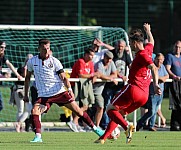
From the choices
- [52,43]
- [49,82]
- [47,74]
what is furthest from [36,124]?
[52,43]

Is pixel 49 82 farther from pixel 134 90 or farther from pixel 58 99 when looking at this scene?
pixel 134 90

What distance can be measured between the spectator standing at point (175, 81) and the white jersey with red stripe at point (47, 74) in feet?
16.9

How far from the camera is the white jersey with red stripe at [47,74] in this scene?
632 inches

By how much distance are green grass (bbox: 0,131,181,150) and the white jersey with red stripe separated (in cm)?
97

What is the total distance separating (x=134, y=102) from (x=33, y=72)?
8.28 feet

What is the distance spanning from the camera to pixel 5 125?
2123 centimetres

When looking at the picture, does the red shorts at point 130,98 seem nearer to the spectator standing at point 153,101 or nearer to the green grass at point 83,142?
the green grass at point 83,142

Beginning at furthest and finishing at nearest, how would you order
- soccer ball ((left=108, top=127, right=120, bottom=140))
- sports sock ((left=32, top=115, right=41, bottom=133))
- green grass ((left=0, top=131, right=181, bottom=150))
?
1. soccer ball ((left=108, top=127, right=120, bottom=140))
2. sports sock ((left=32, top=115, right=41, bottom=133))
3. green grass ((left=0, top=131, right=181, bottom=150))

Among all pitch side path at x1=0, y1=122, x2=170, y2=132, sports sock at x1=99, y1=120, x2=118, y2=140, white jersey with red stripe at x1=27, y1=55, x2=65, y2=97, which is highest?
white jersey with red stripe at x1=27, y1=55, x2=65, y2=97

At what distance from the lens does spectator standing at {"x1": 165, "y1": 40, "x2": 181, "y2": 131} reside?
20562 millimetres

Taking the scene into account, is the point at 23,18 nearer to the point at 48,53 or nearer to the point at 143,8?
the point at 143,8

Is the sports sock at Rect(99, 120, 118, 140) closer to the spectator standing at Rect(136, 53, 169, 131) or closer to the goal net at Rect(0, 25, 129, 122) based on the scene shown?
the spectator standing at Rect(136, 53, 169, 131)

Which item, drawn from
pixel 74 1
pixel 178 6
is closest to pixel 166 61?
pixel 74 1

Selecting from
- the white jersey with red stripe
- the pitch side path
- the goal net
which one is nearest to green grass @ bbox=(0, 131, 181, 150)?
the white jersey with red stripe
